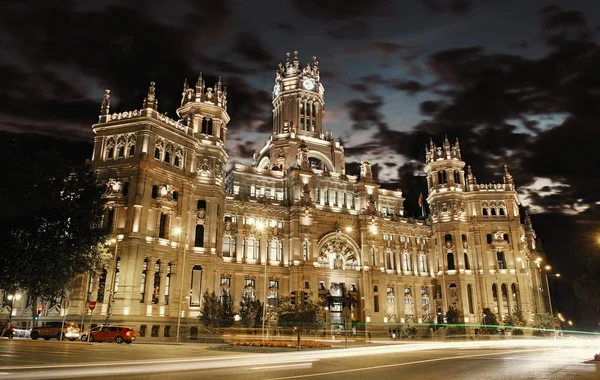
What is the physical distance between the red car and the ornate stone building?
332 inches

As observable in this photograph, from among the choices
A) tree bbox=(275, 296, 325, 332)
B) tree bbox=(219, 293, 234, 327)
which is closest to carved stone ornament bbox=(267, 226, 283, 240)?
tree bbox=(219, 293, 234, 327)

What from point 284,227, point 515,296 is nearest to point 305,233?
point 284,227

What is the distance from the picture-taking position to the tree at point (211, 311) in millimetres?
55219

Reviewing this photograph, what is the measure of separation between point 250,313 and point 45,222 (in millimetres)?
32969

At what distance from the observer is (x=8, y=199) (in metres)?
33.2

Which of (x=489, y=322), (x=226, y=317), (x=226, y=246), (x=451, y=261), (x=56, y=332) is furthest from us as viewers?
(x=451, y=261)

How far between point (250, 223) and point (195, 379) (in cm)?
5843

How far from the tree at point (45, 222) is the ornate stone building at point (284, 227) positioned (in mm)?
9541

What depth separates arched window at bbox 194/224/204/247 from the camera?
2468 inches

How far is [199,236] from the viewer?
63250 millimetres

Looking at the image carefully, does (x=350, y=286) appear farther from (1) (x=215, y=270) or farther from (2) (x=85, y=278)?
(2) (x=85, y=278)

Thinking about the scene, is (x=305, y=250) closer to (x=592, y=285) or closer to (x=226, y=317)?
(x=226, y=317)

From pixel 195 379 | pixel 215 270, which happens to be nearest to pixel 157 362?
pixel 195 379

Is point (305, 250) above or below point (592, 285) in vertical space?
above
